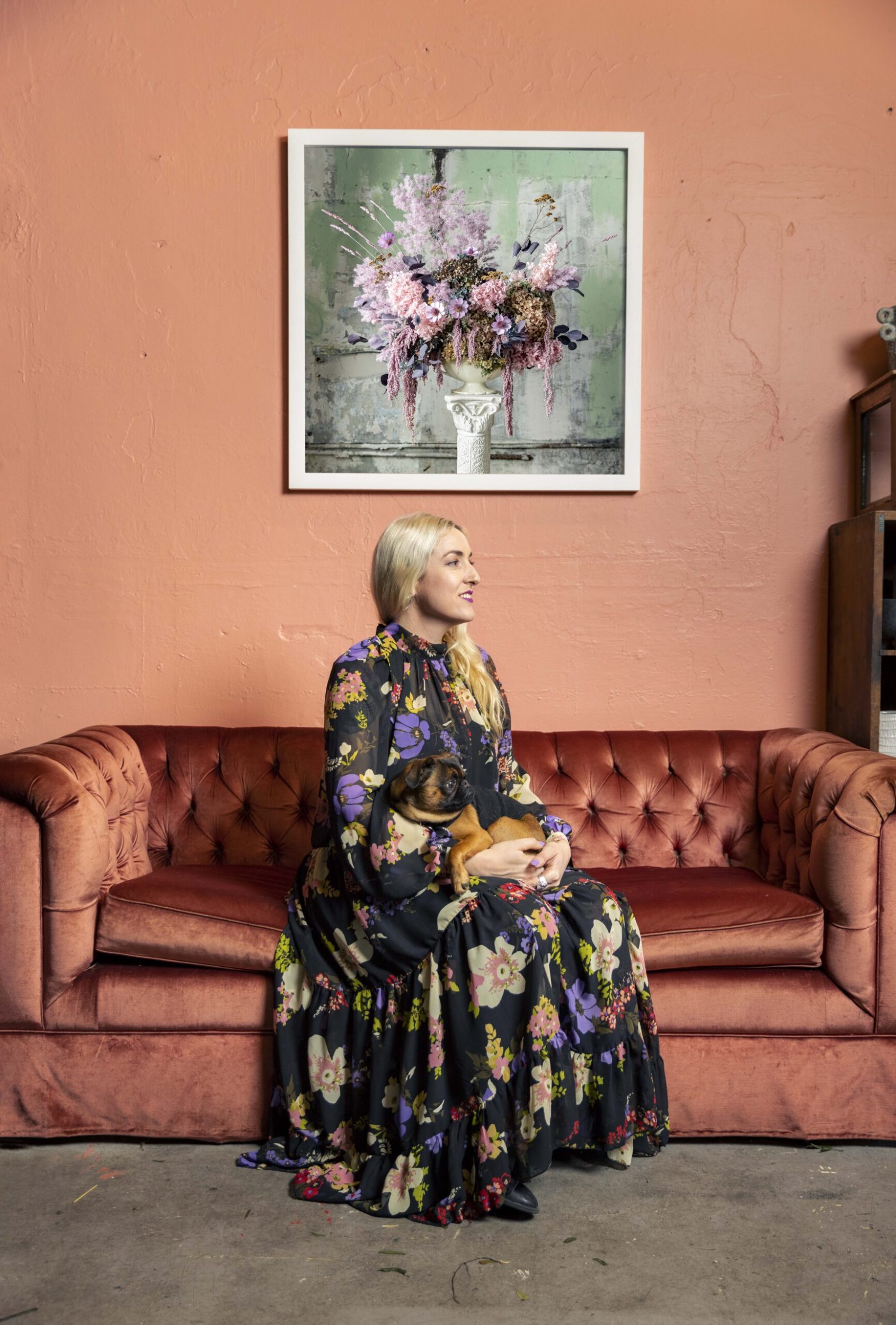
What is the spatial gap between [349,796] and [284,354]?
1910 mm

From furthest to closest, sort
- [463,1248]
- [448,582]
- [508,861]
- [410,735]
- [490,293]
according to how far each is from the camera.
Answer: [490,293] < [448,582] < [410,735] < [508,861] < [463,1248]

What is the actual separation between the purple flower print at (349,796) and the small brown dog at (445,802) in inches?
2.5

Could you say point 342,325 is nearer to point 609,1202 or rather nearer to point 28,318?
point 28,318

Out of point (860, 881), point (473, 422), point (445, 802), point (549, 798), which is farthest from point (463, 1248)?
point (473, 422)

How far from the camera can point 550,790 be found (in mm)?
3326

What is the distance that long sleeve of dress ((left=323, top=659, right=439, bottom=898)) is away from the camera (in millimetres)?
2361

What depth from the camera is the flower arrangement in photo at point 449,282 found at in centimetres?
364

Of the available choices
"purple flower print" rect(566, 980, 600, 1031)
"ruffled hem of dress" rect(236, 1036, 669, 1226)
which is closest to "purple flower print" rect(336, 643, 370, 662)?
"purple flower print" rect(566, 980, 600, 1031)

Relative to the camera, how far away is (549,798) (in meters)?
3.32

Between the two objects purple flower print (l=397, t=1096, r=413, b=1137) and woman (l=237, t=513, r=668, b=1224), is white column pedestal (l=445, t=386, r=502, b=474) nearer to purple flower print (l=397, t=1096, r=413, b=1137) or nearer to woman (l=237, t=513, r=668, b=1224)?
woman (l=237, t=513, r=668, b=1224)

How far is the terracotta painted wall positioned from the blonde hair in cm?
91

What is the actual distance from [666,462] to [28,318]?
7.53 feet

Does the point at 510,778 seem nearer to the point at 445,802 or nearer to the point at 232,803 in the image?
the point at 445,802

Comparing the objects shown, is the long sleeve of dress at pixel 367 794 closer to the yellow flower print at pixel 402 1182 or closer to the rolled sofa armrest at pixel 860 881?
the yellow flower print at pixel 402 1182
